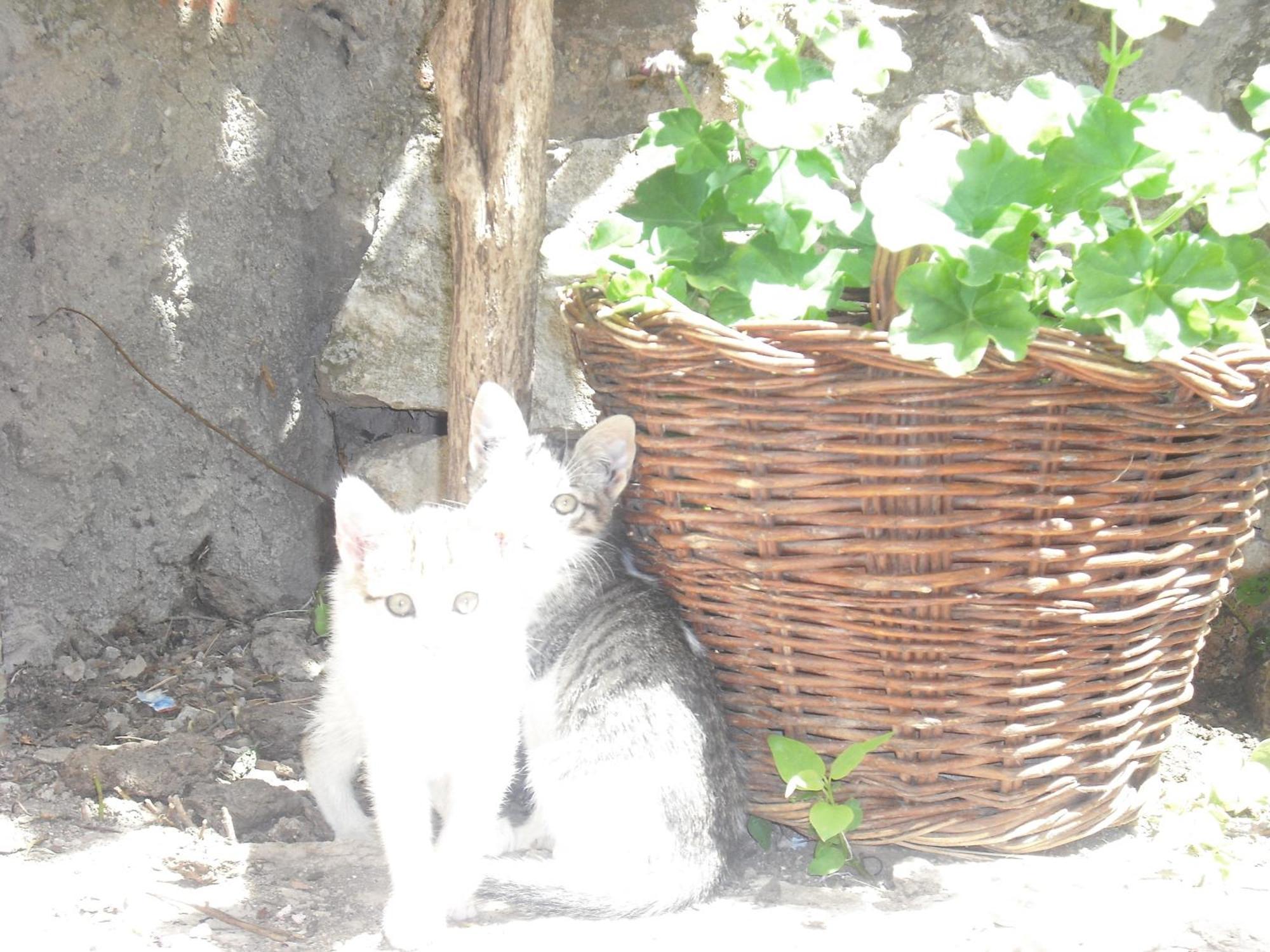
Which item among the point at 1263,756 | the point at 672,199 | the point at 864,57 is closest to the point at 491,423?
the point at 672,199

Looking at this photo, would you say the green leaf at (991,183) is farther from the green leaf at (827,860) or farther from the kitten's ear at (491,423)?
the green leaf at (827,860)

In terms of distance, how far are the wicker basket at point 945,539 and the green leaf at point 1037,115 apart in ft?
1.08

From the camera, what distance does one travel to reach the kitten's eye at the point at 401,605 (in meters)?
1.98

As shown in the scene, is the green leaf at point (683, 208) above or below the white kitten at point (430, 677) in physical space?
above

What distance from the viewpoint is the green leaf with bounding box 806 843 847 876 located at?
2123mm

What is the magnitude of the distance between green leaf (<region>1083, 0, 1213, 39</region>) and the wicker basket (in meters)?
0.51

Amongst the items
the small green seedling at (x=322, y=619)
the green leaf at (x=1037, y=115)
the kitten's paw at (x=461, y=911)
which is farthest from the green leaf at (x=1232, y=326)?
the small green seedling at (x=322, y=619)

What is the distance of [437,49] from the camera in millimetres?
2389

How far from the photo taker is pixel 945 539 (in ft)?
6.20

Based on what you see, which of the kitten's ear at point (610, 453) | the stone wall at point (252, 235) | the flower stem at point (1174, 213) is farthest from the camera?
the stone wall at point (252, 235)

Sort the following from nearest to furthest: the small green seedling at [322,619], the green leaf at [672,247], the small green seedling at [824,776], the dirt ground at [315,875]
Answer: the dirt ground at [315,875], the small green seedling at [824,776], the green leaf at [672,247], the small green seedling at [322,619]

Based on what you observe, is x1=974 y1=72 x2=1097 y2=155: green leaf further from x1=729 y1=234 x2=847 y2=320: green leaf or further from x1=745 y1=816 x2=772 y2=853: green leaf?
x1=745 y1=816 x2=772 y2=853: green leaf

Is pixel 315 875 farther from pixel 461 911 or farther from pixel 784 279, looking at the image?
pixel 784 279

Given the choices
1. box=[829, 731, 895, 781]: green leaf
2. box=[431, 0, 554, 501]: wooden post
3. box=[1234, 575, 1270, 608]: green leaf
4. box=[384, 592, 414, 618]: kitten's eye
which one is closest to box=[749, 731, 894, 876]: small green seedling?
box=[829, 731, 895, 781]: green leaf
